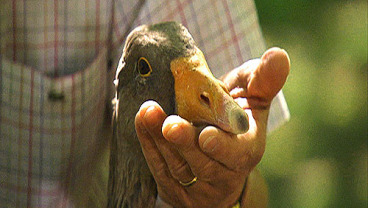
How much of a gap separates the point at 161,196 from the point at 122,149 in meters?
0.08

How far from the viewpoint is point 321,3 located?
2.85ft

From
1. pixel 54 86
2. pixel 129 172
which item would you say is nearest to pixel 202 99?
pixel 129 172

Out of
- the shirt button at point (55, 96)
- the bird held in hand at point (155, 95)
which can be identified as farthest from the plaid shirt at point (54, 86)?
the bird held in hand at point (155, 95)

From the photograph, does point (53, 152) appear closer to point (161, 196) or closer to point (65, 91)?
point (65, 91)

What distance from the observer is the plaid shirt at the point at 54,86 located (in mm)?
683

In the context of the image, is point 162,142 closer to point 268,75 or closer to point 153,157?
point 153,157

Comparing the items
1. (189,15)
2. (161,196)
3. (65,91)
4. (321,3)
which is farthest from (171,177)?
(321,3)

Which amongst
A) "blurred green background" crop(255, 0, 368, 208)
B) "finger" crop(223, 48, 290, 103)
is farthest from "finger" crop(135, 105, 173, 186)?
"blurred green background" crop(255, 0, 368, 208)

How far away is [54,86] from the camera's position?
0.68 metres

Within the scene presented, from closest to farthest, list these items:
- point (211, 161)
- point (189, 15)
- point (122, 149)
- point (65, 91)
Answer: point (211, 161) < point (122, 149) < point (65, 91) < point (189, 15)

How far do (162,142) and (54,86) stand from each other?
294mm

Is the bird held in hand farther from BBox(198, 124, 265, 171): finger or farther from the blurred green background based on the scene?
the blurred green background

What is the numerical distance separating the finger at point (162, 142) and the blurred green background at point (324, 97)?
399 mm

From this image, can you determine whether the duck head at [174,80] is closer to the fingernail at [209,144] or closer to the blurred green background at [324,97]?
the fingernail at [209,144]
